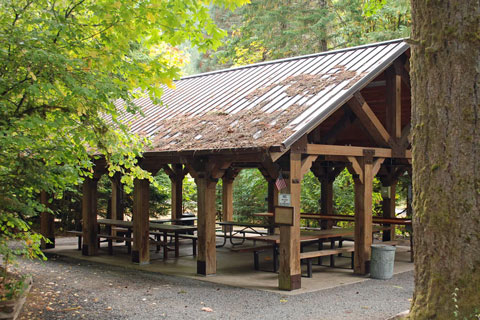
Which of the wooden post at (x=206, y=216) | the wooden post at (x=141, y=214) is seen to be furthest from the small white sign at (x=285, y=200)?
the wooden post at (x=141, y=214)

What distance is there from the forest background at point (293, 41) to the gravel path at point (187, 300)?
7970mm

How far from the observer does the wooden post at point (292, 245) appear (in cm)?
927

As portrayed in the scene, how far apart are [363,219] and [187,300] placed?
4099 millimetres

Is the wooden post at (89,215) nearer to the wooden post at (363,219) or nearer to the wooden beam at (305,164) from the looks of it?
the wooden beam at (305,164)

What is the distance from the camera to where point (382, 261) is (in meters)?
10.5

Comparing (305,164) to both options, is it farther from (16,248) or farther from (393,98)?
(16,248)

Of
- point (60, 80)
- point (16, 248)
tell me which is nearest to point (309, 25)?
point (60, 80)

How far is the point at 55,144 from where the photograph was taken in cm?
705

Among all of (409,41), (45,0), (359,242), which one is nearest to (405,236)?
(359,242)

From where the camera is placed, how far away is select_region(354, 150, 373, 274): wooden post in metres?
10.9

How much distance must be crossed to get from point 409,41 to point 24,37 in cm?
423

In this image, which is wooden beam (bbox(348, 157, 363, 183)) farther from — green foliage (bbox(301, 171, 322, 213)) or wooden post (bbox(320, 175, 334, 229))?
green foliage (bbox(301, 171, 322, 213))

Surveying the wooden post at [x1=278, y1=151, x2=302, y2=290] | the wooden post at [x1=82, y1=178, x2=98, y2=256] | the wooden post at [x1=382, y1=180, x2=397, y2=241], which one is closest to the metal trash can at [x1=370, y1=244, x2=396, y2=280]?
the wooden post at [x1=278, y1=151, x2=302, y2=290]

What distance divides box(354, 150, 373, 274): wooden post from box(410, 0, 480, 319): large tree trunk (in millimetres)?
5075
